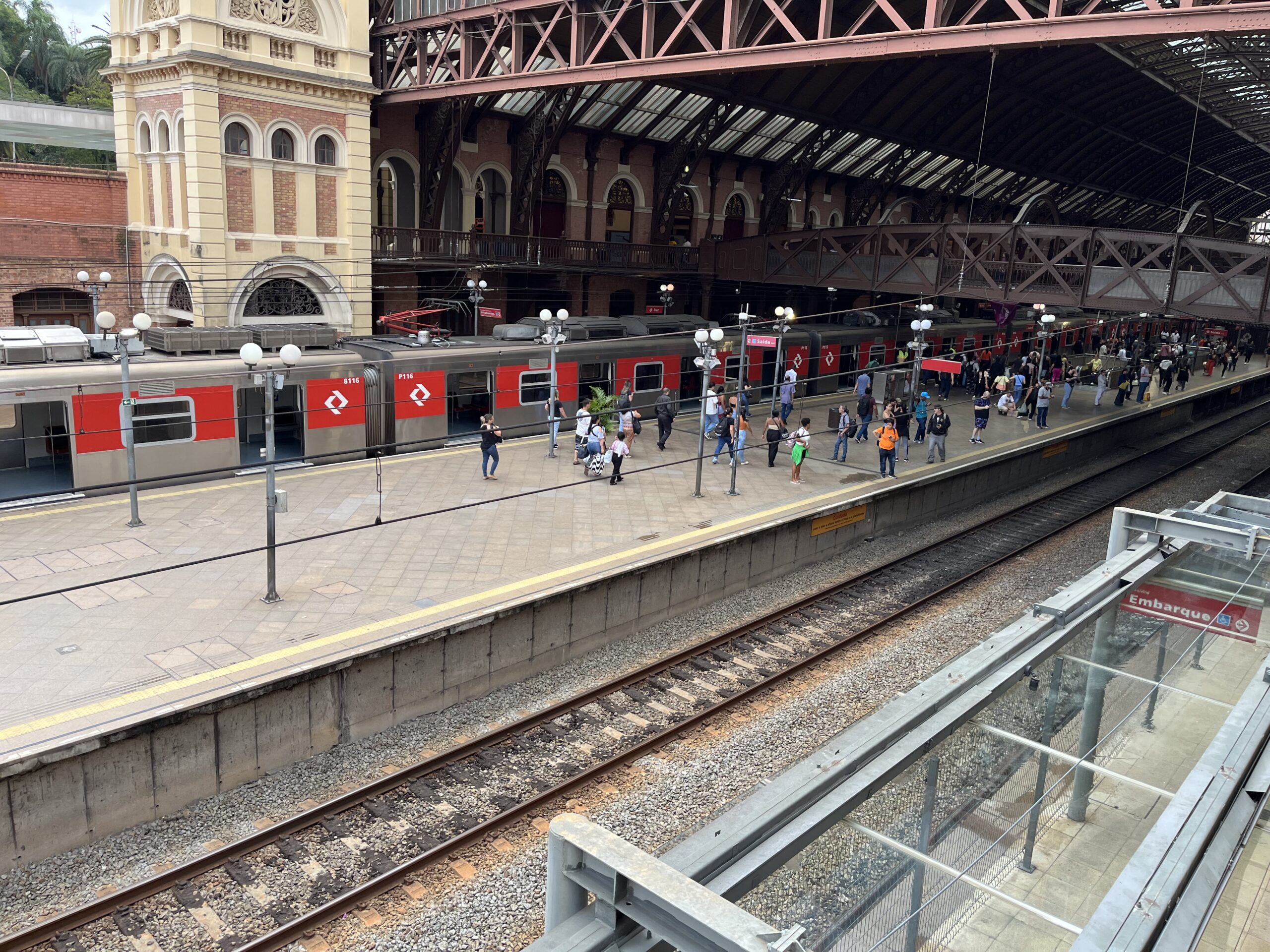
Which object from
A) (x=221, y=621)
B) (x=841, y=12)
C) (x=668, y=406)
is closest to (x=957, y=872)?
(x=221, y=621)

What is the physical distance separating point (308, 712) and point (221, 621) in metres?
2.13

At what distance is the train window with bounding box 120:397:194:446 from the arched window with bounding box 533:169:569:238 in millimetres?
17804

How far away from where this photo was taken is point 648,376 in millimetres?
25875

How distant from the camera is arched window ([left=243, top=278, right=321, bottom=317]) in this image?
24.5 m

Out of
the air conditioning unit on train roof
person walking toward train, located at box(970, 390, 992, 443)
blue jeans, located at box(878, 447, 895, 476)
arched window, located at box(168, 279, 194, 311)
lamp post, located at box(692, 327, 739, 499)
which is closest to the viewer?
the air conditioning unit on train roof

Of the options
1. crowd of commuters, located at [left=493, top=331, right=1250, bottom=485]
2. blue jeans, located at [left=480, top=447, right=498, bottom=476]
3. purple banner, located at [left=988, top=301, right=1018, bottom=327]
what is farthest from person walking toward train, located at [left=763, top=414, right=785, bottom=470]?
purple banner, located at [left=988, top=301, right=1018, bottom=327]

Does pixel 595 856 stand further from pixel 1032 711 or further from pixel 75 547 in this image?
pixel 75 547

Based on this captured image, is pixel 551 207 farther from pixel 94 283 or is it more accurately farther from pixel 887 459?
pixel 887 459

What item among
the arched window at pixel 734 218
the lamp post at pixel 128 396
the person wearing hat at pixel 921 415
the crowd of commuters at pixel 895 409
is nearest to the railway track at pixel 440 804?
the crowd of commuters at pixel 895 409

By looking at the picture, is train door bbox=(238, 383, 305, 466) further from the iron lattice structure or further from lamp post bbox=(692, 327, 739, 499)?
the iron lattice structure

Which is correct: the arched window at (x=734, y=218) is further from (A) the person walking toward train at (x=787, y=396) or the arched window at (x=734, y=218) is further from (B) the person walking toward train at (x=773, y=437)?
(B) the person walking toward train at (x=773, y=437)

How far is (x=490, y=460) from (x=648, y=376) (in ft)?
24.7

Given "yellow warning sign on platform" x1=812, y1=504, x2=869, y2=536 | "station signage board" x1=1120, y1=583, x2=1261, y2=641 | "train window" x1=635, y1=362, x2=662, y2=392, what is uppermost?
"train window" x1=635, y1=362, x2=662, y2=392

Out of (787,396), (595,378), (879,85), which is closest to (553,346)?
(595,378)
